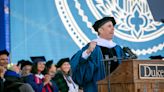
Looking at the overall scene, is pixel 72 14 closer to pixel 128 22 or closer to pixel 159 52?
pixel 128 22

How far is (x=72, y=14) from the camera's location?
774cm

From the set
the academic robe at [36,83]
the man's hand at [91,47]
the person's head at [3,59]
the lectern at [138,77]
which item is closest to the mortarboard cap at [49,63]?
the academic robe at [36,83]

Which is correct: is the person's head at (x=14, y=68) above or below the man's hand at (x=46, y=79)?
above

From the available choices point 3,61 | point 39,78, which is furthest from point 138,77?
point 39,78

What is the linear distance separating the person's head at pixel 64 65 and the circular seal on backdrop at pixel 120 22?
745 millimetres

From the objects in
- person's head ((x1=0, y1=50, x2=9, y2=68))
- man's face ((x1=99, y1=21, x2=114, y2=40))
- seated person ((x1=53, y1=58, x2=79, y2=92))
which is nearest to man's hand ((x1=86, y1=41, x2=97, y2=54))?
man's face ((x1=99, y1=21, x2=114, y2=40))

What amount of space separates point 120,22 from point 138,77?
478 cm

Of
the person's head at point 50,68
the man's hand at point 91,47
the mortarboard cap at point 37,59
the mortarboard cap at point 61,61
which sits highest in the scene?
the man's hand at point 91,47

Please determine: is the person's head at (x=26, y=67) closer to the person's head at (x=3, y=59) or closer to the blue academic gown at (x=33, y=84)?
the blue academic gown at (x=33, y=84)

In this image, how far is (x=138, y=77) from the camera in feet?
11.8

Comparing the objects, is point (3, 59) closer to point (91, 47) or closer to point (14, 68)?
point (14, 68)

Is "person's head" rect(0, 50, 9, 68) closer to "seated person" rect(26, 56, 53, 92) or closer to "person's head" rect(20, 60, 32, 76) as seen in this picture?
"seated person" rect(26, 56, 53, 92)

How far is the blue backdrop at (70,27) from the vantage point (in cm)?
716

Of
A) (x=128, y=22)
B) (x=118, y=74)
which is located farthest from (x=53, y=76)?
(x=118, y=74)
